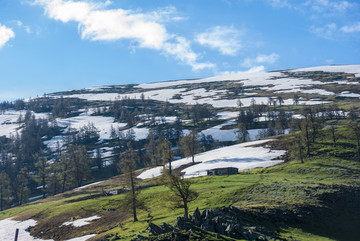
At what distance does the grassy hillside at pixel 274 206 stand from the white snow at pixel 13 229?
1582 millimetres

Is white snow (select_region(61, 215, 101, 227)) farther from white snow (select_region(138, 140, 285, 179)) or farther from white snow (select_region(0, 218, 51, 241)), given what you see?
white snow (select_region(138, 140, 285, 179))

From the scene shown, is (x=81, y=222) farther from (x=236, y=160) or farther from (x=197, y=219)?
(x=236, y=160)

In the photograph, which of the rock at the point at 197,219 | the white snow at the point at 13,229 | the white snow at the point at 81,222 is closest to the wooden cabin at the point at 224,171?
the white snow at the point at 81,222

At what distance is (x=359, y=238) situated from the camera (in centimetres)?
3525

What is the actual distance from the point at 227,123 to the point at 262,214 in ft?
537

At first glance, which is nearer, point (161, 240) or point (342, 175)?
point (161, 240)

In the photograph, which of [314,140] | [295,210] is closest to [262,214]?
[295,210]

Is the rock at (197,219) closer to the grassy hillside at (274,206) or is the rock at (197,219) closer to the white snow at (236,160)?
the grassy hillside at (274,206)

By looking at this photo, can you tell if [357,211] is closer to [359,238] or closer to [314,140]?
[359,238]

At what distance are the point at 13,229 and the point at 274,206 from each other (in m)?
52.8

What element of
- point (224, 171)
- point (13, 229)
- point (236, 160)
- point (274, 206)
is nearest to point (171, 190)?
point (274, 206)

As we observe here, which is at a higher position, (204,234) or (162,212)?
(204,234)

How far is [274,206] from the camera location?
125 feet

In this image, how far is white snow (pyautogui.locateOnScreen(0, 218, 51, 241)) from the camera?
165ft
